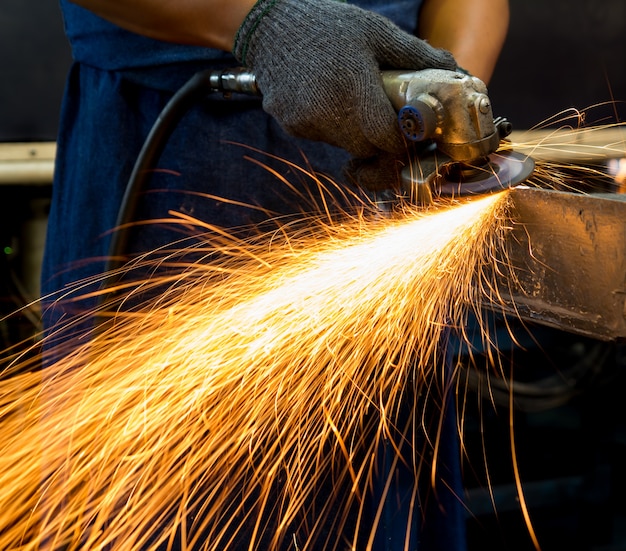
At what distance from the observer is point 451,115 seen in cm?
91

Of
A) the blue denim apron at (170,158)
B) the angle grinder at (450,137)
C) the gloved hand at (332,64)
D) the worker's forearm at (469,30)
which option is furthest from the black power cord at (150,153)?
the worker's forearm at (469,30)

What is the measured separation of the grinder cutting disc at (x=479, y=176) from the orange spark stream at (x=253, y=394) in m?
0.13

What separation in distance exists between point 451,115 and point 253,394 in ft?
1.88

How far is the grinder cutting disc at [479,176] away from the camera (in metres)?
0.93

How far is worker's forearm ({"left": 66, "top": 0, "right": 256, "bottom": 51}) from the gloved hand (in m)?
0.04

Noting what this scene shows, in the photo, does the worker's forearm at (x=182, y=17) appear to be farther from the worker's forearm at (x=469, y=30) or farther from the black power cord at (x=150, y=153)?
the worker's forearm at (x=469, y=30)

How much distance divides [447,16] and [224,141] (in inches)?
22.7

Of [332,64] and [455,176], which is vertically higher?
[332,64]

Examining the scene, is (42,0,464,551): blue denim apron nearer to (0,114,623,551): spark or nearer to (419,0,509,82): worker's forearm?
(0,114,623,551): spark

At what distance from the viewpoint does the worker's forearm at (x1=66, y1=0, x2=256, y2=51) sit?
1094 mm

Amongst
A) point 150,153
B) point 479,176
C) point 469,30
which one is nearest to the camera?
point 479,176

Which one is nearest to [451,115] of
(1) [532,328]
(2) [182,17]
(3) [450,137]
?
(3) [450,137]

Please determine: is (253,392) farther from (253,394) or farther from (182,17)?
(182,17)

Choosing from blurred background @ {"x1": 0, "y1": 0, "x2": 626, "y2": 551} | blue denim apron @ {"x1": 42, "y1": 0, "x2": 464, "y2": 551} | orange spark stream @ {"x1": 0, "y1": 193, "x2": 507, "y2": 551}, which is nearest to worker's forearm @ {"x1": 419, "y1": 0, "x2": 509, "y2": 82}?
blue denim apron @ {"x1": 42, "y1": 0, "x2": 464, "y2": 551}
